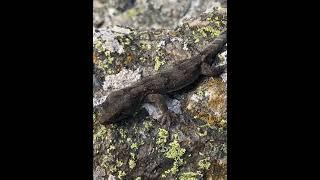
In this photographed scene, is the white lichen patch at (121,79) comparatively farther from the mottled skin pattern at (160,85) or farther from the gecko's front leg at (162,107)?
the gecko's front leg at (162,107)

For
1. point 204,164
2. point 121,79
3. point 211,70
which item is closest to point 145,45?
point 121,79

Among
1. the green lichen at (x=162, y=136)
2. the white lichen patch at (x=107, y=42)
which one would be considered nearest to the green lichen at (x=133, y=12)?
the white lichen patch at (x=107, y=42)

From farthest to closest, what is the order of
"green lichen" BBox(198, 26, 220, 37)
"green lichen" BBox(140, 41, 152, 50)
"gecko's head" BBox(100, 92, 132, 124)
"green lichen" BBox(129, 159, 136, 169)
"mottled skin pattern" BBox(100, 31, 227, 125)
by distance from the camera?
1. "green lichen" BBox(198, 26, 220, 37)
2. "green lichen" BBox(140, 41, 152, 50)
3. "mottled skin pattern" BBox(100, 31, 227, 125)
4. "gecko's head" BBox(100, 92, 132, 124)
5. "green lichen" BBox(129, 159, 136, 169)

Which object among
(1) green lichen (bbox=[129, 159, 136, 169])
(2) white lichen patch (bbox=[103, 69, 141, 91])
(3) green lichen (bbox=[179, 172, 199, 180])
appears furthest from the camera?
(2) white lichen patch (bbox=[103, 69, 141, 91])

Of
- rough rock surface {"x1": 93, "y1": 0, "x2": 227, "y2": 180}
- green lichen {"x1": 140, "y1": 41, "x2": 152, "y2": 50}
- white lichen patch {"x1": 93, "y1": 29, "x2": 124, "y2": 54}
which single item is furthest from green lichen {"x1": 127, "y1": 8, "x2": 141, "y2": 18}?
green lichen {"x1": 140, "y1": 41, "x2": 152, "y2": 50}

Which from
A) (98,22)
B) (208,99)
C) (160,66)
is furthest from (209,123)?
(98,22)

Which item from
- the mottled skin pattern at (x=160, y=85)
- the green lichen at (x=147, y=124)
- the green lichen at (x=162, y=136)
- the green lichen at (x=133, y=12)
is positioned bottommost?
the green lichen at (x=162, y=136)

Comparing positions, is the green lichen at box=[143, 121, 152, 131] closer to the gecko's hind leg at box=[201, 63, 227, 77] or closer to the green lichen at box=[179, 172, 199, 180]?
the green lichen at box=[179, 172, 199, 180]
